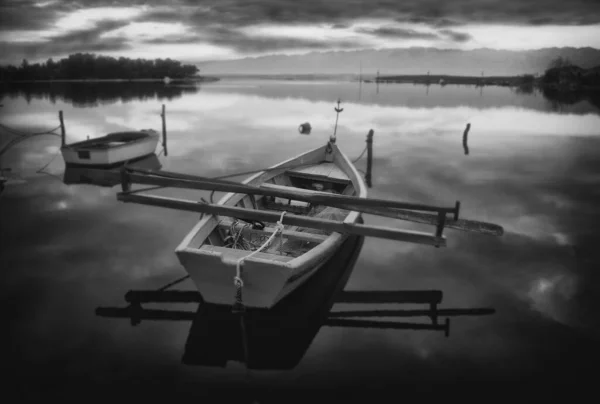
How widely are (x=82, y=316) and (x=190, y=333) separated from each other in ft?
8.20

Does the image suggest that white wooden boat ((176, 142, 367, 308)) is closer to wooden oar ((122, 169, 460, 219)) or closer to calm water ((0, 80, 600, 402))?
wooden oar ((122, 169, 460, 219))

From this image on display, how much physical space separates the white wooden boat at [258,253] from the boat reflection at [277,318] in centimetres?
72

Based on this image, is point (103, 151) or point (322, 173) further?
point (103, 151)

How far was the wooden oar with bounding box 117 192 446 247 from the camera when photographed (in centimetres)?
826

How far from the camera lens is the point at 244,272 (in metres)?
7.55

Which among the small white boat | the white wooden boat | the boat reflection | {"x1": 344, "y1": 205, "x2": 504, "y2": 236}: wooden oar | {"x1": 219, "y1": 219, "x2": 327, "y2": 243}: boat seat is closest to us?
the white wooden boat

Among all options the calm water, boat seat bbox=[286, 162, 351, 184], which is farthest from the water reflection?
boat seat bbox=[286, 162, 351, 184]

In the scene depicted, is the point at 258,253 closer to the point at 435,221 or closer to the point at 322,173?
the point at 435,221

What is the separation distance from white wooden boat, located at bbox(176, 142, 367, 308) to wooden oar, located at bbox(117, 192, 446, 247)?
1.23 ft

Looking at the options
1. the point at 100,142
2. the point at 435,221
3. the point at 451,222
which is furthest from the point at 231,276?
the point at 100,142

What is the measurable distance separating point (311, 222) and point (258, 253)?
124 centimetres

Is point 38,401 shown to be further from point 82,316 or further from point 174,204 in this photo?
point 174,204

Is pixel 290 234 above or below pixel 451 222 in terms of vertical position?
below

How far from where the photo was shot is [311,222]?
8.69m
